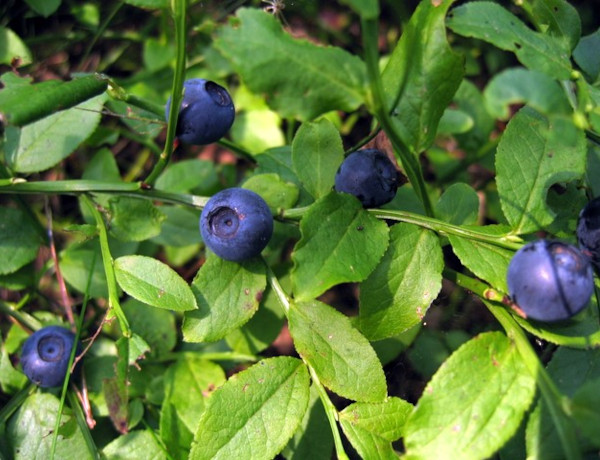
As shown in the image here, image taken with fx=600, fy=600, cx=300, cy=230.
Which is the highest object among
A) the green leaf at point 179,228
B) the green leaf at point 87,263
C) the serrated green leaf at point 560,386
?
the serrated green leaf at point 560,386

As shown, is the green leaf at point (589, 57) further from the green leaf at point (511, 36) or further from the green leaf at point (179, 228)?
the green leaf at point (179, 228)

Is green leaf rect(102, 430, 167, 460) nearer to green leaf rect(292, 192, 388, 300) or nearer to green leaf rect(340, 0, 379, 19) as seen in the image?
green leaf rect(292, 192, 388, 300)

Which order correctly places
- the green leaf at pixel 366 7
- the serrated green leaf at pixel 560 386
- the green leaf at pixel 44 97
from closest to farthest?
the green leaf at pixel 366 7, the green leaf at pixel 44 97, the serrated green leaf at pixel 560 386

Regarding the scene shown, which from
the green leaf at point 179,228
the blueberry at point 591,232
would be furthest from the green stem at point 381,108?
the green leaf at point 179,228

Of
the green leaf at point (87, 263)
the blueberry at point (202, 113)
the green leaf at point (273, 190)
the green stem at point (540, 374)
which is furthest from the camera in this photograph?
the green leaf at point (87, 263)

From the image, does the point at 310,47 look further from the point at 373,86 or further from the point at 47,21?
A: the point at 47,21

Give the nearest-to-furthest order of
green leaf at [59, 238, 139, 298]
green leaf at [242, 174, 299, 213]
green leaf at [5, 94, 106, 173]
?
1. green leaf at [242, 174, 299, 213]
2. green leaf at [5, 94, 106, 173]
3. green leaf at [59, 238, 139, 298]

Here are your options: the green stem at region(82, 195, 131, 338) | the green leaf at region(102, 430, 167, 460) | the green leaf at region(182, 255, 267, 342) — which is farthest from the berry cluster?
the green leaf at region(102, 430, 167, 460)

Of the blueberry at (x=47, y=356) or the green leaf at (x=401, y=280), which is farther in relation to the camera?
the blueberry at (x=47, y=356)

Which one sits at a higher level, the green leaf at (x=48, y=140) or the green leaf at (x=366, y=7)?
the green leaf at (x=366, y=7)
